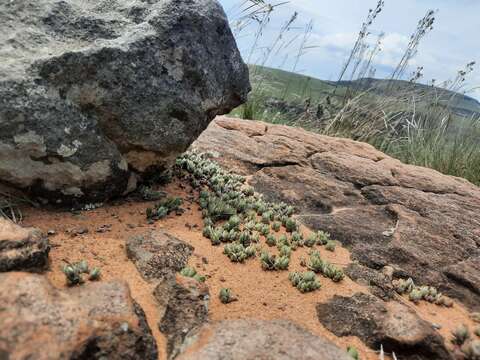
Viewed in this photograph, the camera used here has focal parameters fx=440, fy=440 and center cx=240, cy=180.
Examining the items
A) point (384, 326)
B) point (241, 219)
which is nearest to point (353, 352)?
point (384, 326)

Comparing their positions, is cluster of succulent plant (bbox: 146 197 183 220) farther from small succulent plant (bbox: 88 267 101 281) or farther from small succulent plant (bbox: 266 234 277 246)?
small succulent plant (bbox: 88 267 101 281)

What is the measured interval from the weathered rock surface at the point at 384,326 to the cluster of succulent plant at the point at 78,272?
73.4 inches

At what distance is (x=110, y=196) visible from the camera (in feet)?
15.4

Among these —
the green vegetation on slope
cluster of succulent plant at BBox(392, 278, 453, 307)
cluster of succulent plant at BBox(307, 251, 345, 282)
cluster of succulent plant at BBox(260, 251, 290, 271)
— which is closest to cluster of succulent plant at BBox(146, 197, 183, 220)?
cluster of succulent plant at BBox(260, 251, 290, 271)

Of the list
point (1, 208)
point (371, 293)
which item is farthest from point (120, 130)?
point (371, 293)

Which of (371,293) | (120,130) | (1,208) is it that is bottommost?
(1,208)

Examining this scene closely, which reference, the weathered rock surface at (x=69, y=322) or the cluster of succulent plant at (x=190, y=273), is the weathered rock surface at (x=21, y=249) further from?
the cluster of succulent plant at (x=190, y=273)

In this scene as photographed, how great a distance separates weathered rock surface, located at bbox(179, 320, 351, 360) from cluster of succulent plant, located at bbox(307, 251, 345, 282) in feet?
4.01

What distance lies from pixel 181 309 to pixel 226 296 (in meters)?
0.46

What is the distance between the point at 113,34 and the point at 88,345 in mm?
3084

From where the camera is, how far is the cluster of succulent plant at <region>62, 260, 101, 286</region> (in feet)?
10.9

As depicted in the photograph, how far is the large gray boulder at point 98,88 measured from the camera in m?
4.05

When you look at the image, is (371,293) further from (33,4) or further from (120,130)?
(33,4)

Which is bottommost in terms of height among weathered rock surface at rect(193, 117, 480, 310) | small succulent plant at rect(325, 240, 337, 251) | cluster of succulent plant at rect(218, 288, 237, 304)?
cluster of succulent plant at rect(218, 288, 237, 304)
